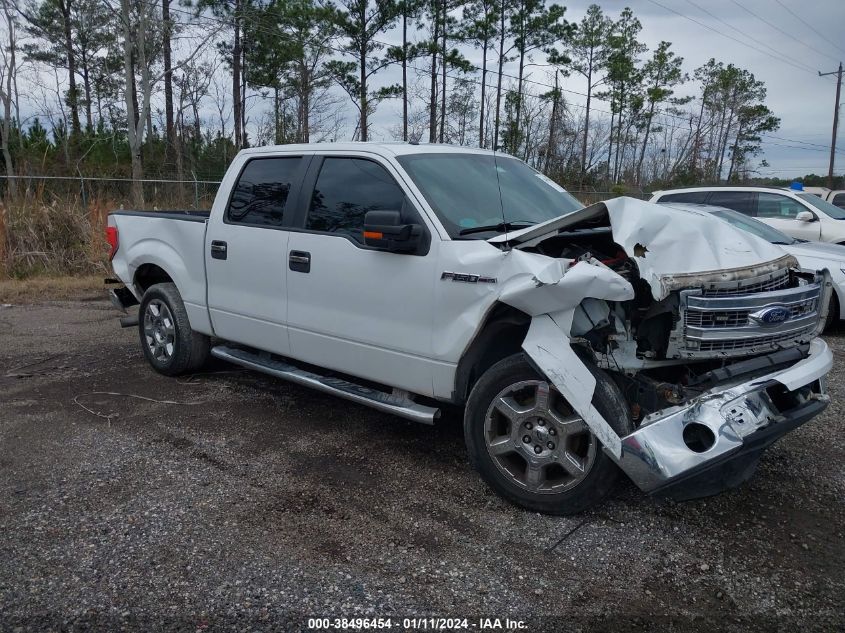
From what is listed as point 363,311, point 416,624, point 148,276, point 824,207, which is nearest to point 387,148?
point 363,311

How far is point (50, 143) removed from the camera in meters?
23.9

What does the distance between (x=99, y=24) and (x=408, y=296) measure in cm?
2984

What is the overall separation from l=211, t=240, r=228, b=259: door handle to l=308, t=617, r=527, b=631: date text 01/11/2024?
3.16 meters

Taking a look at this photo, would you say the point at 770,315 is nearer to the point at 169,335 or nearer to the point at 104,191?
the point at 169,335

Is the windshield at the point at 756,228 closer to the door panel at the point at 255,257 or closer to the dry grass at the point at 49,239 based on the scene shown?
the door panel at the point at 255,257

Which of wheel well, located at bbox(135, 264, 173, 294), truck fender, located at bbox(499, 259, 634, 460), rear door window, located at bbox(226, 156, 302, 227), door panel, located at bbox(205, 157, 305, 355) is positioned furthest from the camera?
wheel well, located at bbox(135, 264, 173, 294)

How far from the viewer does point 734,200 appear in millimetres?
10703

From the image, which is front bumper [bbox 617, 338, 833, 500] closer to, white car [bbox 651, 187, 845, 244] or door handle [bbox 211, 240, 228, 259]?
door handle [bbox 211, 240, 228, 259]

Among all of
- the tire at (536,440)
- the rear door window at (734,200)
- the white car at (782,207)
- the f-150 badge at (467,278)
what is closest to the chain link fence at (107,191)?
the white car at (782,207)

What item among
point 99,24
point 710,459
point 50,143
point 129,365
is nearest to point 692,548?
point 710,459

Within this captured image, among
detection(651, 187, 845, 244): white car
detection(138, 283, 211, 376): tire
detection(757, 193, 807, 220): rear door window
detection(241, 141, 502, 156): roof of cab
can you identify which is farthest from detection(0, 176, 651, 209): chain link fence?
detection(138, 283, 211, 376): tire

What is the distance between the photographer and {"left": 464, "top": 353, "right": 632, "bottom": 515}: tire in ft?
10.8

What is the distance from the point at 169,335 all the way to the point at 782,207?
926 centimetres

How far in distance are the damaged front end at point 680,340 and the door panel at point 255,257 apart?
6.44ft
